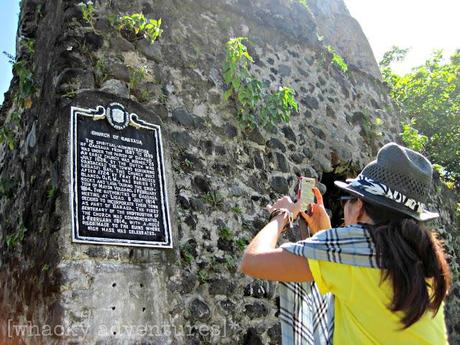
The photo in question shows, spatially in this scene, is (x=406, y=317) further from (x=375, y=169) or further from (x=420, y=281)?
(x=375, y=169)

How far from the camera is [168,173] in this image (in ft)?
13.6

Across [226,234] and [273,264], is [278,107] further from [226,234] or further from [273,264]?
[273,264]

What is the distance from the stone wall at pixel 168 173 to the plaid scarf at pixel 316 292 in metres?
1.54

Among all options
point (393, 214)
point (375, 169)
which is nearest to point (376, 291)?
point (393, 214)

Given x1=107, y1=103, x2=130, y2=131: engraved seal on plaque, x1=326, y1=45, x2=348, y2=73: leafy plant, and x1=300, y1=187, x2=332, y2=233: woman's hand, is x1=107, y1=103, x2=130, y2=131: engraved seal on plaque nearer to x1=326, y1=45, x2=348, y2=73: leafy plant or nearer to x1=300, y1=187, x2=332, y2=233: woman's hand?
x1=300, y1=187, x2=332, y2=233: woman's hand

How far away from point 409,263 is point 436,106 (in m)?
12.5

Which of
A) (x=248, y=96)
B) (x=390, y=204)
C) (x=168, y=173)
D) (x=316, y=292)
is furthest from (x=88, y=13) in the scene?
(x=390, y=204)

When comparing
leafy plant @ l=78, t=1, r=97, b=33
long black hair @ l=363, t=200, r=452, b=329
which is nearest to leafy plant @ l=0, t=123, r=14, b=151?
leafy plant @ l=78, t=1, r=97, b=33

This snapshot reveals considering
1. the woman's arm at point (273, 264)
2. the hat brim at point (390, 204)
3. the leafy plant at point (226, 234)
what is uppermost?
the leafy plant at point (226, 234)

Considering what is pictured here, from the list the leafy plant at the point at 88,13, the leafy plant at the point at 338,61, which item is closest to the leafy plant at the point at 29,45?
the leafy plant at the point at 88,13

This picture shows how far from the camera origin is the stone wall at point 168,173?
Answer: 11.4 ft

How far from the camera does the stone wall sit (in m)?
3.48

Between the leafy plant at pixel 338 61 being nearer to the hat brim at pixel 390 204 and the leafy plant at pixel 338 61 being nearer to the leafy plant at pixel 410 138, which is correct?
the leafy plant at pixel 410 138

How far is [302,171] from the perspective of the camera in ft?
19.2
